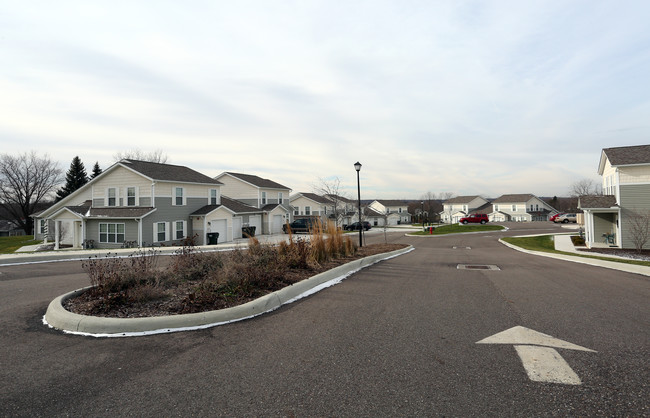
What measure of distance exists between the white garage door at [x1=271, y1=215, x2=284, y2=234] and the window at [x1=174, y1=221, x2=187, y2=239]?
13.1 meters

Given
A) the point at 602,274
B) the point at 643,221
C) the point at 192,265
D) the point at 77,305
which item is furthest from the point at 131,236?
the point at 643,221

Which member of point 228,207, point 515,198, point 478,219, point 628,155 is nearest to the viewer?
point 628,155

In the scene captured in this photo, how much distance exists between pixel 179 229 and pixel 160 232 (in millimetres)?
2029

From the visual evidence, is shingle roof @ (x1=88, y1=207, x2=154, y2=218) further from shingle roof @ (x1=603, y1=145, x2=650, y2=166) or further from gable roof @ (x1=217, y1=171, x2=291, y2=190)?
shingle roof @ (x1=603, y1=145, x2=650, y2=166)

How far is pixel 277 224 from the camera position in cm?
4166

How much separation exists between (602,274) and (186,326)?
1242 cm

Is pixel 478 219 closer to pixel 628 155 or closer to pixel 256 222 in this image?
pixel 628 155

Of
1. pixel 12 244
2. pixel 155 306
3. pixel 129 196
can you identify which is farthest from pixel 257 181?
pixel 155 306

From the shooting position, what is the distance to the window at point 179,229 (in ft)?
92.7

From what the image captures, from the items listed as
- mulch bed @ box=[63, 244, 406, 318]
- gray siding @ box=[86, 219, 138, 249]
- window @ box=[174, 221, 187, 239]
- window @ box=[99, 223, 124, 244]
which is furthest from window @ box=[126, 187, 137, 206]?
mulch bed @ box=[63, 244, 406, 318]

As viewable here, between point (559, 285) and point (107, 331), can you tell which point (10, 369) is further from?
point (559, 285)

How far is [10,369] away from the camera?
384 cm

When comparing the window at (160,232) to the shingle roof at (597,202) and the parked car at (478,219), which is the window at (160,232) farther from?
the parked car at (478,219)

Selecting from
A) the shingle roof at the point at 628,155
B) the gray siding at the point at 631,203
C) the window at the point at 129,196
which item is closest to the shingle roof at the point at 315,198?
the window at the point at 129,196
